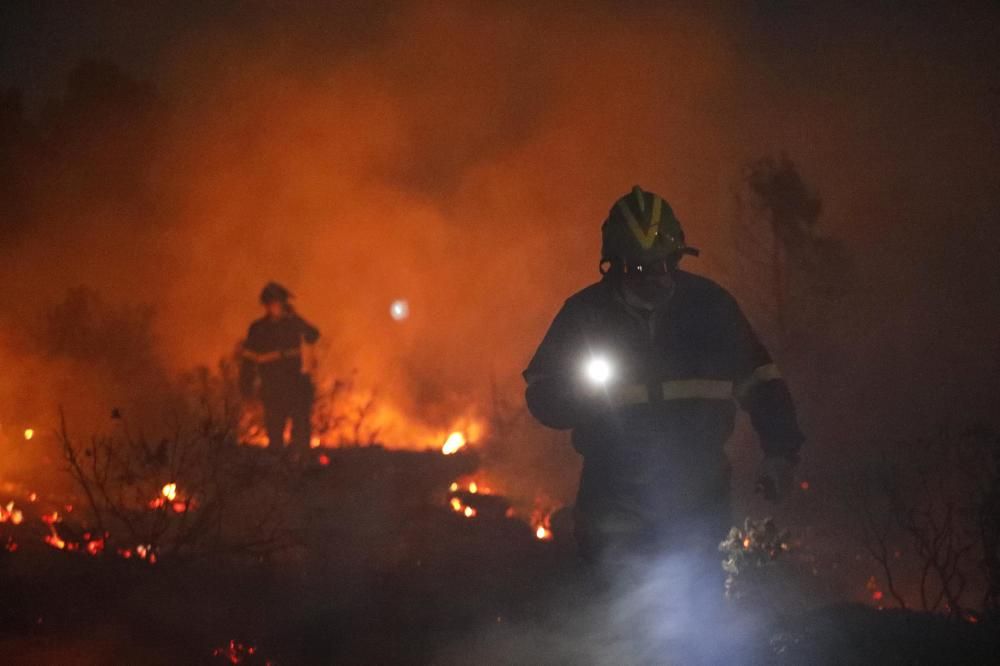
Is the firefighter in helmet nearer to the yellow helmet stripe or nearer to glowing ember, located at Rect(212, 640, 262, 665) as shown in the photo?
the yellow helmet stripe

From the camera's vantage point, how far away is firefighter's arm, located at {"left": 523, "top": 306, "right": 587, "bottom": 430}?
3.61m

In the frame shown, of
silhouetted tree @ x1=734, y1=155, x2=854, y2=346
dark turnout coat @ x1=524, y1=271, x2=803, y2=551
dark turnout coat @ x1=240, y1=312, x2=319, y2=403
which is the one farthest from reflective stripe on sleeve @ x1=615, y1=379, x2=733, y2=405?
silhouetted tree @ x1=734, y1=155, x2=854, y2=346

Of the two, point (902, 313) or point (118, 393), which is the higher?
point (902, 313)

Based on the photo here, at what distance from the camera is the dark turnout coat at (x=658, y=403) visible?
3494 mm

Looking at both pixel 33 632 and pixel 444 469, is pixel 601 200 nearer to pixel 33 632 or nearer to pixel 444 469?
pixel 444 469

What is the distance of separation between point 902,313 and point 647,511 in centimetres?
1270

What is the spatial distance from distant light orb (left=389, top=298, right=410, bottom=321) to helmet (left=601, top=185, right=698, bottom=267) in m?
14.9

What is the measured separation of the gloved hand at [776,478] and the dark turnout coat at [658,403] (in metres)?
0.03

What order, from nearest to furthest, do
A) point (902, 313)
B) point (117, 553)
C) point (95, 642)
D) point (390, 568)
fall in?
point (95, 642) → point (117, 553) → point (390, 568) → point (902, 313)

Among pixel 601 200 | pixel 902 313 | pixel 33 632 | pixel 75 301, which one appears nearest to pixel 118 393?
pixel 75 301

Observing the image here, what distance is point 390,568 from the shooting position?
6.36 metres

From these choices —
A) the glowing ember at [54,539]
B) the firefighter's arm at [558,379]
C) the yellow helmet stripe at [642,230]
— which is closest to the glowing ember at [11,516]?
the glowing ember at [54,539]

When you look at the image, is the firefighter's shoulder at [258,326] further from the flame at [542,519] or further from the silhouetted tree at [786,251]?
the silhouetted tree at [786,251]

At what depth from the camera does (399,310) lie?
60.5 ft
